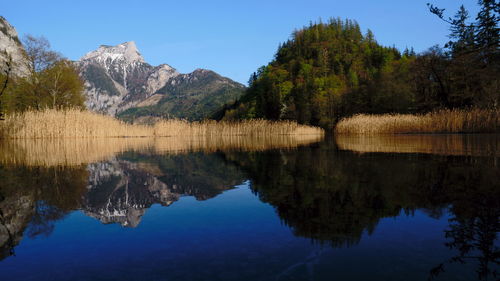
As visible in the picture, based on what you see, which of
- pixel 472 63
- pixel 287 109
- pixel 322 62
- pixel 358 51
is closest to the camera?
pixel 472 63

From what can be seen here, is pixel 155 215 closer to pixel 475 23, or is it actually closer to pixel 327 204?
pixel 327 204

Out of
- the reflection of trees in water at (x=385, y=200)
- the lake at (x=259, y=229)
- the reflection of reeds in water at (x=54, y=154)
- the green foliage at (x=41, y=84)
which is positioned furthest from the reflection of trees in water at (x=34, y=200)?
the green foliage at (x=41, y=84)

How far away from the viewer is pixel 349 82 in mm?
70688

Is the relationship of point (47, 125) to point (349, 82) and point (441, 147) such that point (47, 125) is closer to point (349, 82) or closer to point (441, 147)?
point (441, 147)

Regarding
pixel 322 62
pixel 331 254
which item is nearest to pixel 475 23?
pixel 331 254

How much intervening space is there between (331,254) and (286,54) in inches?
3677

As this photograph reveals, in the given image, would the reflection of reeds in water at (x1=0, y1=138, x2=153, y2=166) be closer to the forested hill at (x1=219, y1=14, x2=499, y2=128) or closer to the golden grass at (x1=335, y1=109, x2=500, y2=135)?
the forested hill at (x1=219, y1=14, x2=499, y2=128)

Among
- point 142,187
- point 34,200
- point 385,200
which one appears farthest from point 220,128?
point 385,200

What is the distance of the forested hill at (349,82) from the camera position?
129 ft

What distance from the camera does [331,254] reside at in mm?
2141

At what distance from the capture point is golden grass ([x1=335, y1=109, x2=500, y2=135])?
2089 centimetres

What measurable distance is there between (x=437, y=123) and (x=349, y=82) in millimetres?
48965

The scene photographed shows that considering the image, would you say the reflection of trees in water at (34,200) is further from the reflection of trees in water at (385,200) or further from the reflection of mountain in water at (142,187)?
the reflection of trees in water at (385,200)

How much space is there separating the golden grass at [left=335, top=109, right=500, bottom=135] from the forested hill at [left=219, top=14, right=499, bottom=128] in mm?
3197
